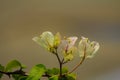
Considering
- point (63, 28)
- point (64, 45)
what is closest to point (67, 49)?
point (64, 45)

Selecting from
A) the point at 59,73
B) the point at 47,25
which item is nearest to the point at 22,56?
the point at 47,25

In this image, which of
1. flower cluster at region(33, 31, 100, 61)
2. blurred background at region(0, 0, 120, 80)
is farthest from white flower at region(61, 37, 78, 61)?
blurred background at region(0, 0, 120, 80)

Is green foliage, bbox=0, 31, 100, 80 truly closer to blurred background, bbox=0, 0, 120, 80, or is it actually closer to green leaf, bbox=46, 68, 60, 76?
green leaf, bbox=46, 68, 60, 76

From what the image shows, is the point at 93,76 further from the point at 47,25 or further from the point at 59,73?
the point at 59,73

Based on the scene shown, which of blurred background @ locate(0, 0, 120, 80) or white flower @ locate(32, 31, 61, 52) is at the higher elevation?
blurred background @ locate(0, 0, 120, 80)

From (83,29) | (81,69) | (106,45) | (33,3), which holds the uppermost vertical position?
(33,3)

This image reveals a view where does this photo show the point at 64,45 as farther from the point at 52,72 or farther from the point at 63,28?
the point at 63,28
